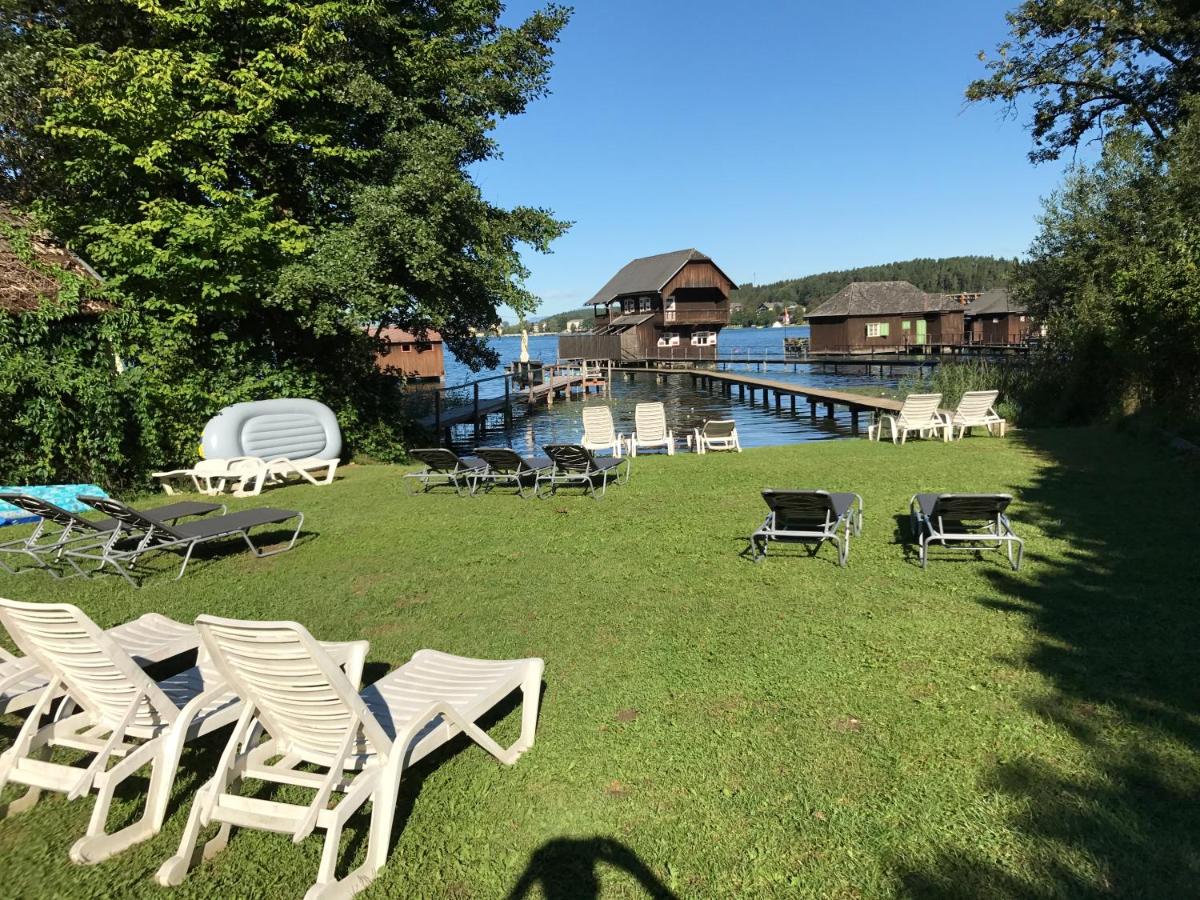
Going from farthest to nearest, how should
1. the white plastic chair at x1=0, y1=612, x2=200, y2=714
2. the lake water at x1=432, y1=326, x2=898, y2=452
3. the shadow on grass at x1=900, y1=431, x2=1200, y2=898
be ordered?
the lake water at x1=432, y1=326, x2=898, y2=452 → the white plastic chair at x1=0, y1=612, x2=200, y2=714 → the shadow on grass at x1=900, y1=431, x2=1200, y2=898

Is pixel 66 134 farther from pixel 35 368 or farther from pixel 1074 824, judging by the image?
pixel 1074 824

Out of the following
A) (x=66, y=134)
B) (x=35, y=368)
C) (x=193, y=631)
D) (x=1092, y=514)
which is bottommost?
(x=1092, y=514)

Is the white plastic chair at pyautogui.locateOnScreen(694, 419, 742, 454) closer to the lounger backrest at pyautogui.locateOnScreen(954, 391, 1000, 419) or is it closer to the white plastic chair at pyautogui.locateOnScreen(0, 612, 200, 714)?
the lounger backrest at pyautogui.locateOnScreen(954, 391, 1000, 419)

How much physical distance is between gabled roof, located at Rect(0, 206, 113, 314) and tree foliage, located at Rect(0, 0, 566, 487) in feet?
1.03

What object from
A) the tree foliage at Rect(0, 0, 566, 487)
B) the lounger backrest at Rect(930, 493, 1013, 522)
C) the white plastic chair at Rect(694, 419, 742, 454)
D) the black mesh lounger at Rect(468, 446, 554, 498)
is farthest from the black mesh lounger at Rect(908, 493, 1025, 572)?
the tree foliage at Rect(0, 0, 566, 487)

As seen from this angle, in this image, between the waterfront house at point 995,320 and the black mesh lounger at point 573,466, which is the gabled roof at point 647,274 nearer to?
the waterfront house at point 995,320

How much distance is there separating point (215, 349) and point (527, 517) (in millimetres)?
7454

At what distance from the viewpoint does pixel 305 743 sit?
2.90 m

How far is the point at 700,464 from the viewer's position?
12227 mm

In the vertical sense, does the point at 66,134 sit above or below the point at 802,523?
above

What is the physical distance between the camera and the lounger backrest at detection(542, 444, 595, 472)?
961cm

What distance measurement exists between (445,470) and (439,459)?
8.1 inches

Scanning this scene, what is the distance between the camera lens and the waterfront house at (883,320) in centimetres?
5675

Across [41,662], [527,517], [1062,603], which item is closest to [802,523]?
[1062,603]
